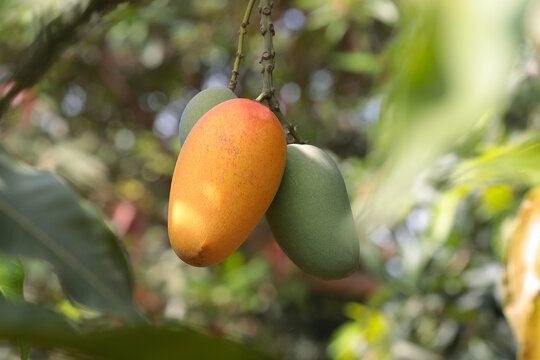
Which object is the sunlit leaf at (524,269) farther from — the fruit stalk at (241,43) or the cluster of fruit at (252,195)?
the fruit stalk at (241,43)

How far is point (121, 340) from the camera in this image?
0.21 meters

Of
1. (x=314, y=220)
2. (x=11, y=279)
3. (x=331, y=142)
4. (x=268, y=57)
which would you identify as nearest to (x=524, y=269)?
(x=314, y=220)

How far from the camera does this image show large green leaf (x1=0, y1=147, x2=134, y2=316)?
35cm

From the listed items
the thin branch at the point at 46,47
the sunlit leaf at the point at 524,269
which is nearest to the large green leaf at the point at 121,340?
the thin branch at the point at 46,47

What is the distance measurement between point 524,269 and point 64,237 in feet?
1.22

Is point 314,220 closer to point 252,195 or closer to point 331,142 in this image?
point 252,195

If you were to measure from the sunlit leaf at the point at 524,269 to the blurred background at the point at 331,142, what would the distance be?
0.15 ft

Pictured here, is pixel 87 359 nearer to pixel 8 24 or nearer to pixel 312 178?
pixel 312 178

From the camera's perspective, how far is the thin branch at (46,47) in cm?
40

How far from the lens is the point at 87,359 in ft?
0.72

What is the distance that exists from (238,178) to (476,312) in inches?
47.1

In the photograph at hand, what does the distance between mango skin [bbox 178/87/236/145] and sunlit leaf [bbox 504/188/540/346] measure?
0.29m

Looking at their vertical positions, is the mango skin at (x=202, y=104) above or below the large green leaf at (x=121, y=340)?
above

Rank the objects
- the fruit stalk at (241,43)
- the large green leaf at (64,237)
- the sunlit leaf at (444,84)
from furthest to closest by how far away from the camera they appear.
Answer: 1. the fruit stalk at (241,43)
2. the large green leaf at (64,237)
3. the sunlit leaf at (444,84)
